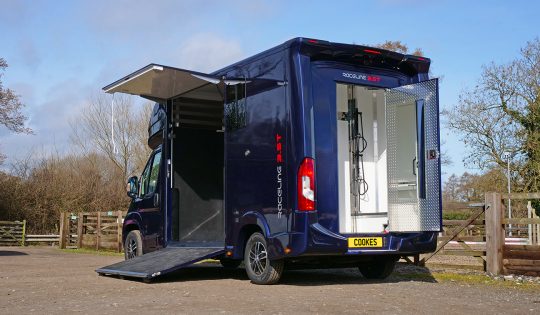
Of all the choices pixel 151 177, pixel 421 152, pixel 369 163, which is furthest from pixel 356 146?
pixel 151 177

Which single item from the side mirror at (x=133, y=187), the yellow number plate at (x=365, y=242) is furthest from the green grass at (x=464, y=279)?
the side mirror at (x=133, y=187)

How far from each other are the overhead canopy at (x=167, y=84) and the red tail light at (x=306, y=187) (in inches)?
85.9

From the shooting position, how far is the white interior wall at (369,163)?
9.34 meters

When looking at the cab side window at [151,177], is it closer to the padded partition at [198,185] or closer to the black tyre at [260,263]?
the padded partition at [198,185]

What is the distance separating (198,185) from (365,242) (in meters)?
4.41

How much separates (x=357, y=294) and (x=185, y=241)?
467cm

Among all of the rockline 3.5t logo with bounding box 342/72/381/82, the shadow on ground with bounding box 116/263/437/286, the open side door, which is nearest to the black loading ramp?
the shadow on ground with bounding box 116/263/437/286

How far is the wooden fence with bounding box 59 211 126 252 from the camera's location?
882 inches

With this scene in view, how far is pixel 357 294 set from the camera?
8.08 metres

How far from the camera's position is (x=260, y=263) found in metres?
9.24

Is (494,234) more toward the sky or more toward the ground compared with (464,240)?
more toward the sky

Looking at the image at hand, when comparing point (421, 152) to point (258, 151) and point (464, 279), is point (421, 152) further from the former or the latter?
point (464, 279)

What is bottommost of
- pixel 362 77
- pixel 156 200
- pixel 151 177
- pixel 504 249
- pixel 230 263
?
pixel 230 263

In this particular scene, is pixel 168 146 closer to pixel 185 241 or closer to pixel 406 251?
pixel 185 241
